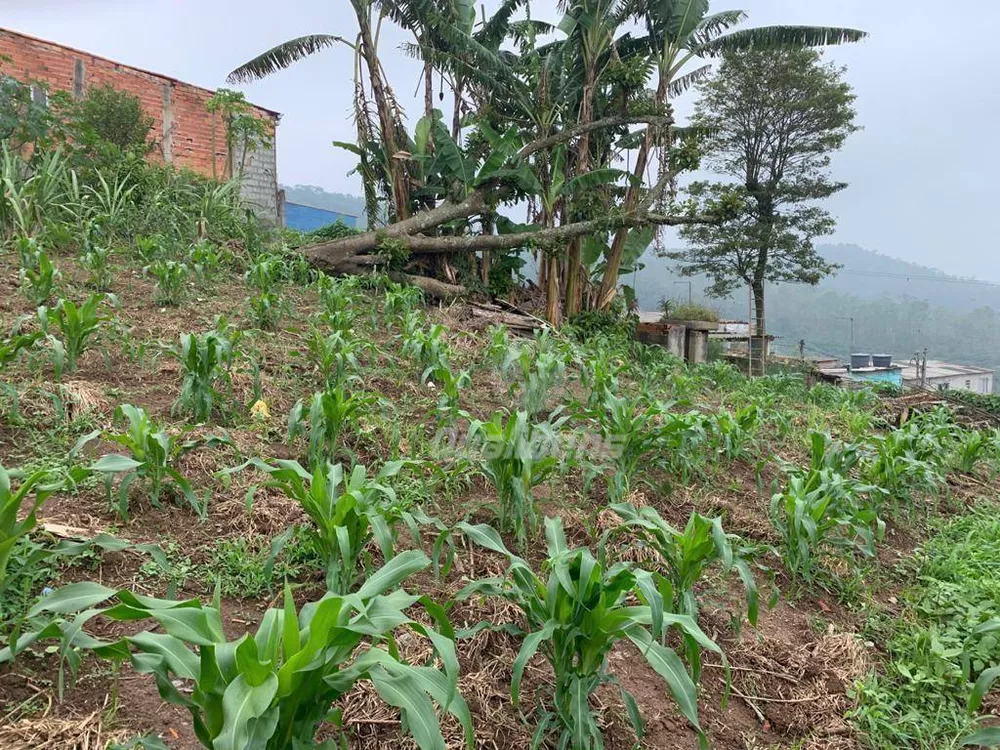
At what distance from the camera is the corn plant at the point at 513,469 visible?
2.64 metres

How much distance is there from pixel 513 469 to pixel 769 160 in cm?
1948

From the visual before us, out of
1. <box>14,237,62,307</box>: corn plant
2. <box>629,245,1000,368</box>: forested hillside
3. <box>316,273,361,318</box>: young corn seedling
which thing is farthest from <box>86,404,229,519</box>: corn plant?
<box>629,245,1000,368</box>: forested hillside

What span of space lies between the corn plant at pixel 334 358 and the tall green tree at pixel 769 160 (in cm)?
1534

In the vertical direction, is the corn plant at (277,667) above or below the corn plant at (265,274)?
below

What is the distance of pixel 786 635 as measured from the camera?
8.43 feet

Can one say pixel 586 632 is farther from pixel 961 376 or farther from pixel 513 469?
pixel 961 376

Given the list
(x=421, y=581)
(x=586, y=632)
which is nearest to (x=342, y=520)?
(x=421, y=581)

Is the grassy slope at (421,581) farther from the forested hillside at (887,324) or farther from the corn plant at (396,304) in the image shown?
the forested hillside at (887,324)

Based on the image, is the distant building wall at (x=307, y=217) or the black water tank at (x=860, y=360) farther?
the black water tank at (x=860, y=360)

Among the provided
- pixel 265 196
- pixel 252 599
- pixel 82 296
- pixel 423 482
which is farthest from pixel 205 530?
pixel 265 196

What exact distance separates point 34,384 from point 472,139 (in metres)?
11.0

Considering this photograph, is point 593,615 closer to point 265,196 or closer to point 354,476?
point 354,476

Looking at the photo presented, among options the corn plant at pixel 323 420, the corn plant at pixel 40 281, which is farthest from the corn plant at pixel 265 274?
the corn plant at pixel 323 420

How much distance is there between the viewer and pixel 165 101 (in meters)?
13.8
